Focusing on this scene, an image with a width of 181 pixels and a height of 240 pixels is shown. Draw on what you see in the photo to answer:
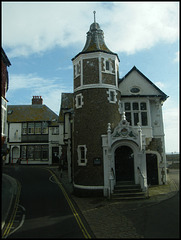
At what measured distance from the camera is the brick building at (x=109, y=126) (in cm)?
1503

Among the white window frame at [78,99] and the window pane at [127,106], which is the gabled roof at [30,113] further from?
the window pane at [127,106]

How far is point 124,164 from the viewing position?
51.2 feet

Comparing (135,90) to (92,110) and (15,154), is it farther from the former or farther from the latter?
(15,154)

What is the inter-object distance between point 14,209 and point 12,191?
4.21 m

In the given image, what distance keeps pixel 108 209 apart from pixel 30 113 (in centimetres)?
2828

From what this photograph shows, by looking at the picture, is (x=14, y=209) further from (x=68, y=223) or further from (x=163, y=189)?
(x=163, y=189)

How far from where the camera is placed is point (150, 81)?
730 inches

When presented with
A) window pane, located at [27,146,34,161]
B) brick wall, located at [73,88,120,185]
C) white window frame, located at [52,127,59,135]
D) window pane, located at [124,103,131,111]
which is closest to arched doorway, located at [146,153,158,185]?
window pane, located at [124,103,131,111]

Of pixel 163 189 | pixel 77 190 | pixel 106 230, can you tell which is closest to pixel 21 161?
pixel 77 190

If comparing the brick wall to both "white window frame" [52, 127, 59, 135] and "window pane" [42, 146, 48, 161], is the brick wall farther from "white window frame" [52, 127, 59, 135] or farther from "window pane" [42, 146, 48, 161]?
"window pane" [42, 146, 48, 161]

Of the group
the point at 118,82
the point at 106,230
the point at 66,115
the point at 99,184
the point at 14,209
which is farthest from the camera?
the point at 66,115

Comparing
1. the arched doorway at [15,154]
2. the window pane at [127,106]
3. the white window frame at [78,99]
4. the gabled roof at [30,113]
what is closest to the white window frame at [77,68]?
the white window frame at [78,99]

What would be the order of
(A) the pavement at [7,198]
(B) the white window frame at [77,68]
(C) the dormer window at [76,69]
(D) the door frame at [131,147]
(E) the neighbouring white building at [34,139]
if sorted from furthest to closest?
(E) the neighbouring white building at [34,139]
(C) the dormer window at [76,69]
(B) the white window frame at [77,68]
(D) the door frame at [131,147]
(A) the pavement at [7,198]

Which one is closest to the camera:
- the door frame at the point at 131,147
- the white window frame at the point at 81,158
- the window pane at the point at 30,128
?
the door frame at the point at 131,147
